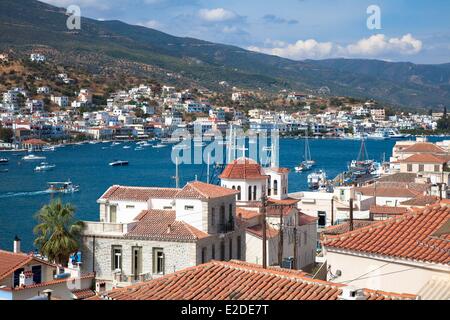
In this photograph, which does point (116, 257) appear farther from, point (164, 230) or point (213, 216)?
point (213, 216)

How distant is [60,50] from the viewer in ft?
614

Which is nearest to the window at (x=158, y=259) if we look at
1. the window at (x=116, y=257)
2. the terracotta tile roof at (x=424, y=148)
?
the window at (x=116, y=257)

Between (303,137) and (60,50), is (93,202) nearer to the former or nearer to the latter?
(303,137)

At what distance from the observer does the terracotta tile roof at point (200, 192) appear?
51.5 feet

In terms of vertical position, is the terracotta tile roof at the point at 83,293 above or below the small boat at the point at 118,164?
above

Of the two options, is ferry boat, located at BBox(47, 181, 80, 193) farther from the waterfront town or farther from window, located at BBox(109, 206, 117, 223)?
window, located at BBox(109, 206, 117, 223)

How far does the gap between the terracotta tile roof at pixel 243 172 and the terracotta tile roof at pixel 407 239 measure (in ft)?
46.2

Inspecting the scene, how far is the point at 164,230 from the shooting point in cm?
1523

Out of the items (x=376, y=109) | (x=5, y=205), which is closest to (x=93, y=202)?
(x=5, y=205)

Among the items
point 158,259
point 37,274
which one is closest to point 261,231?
point 158,259

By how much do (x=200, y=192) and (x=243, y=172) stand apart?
20.1ft

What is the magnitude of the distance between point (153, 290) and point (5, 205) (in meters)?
44.0

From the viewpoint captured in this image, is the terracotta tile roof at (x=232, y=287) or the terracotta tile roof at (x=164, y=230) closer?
the terracotta tile roof at (x=232, y=287)

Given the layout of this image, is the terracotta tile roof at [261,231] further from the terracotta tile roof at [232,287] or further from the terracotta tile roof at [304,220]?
the terracotta tile roof at [232,287]
